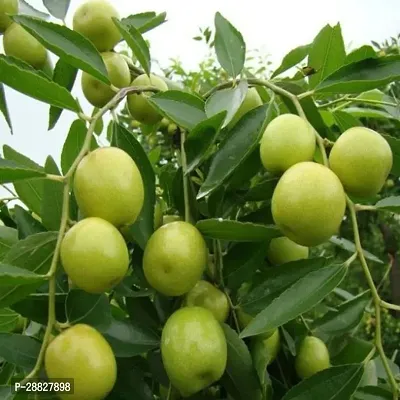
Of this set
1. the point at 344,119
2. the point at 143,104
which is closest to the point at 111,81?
the point at 143,104

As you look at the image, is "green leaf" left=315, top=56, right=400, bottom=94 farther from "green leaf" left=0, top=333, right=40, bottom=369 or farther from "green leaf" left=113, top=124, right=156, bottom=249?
"green leaf" left=0, top=333, right=40, bottom=369

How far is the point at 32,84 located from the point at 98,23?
19 centimetres

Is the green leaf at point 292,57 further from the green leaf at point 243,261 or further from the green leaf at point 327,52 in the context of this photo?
the green leaf at point 243,261

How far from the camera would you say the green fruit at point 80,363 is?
0.49m

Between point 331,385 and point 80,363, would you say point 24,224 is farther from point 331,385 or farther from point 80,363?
point 331,385

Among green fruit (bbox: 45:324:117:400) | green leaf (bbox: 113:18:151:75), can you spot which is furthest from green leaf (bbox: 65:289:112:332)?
green leaf (bbox: 113:18:151:75)

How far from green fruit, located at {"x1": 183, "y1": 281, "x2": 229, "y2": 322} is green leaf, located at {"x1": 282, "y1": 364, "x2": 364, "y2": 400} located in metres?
0.10

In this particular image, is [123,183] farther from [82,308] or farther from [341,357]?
[341,357]

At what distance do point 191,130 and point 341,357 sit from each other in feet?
0.98

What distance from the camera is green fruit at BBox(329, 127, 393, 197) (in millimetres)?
523

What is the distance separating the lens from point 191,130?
585mm

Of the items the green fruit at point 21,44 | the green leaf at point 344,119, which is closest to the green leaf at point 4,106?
the green fruit at point 21,44

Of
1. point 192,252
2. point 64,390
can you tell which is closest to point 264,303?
point 192,252

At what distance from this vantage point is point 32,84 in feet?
1.81
